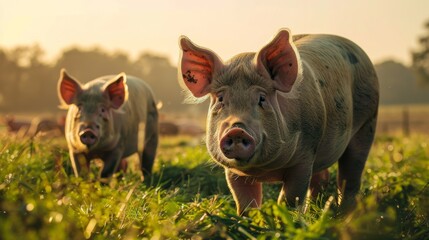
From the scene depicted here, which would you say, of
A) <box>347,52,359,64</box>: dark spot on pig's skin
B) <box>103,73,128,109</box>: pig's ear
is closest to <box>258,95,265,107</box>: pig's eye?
<box>347,52,359,64</box>: dark spot on pig's skin

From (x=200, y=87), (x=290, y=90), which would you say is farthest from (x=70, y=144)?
(x=290, y=90)

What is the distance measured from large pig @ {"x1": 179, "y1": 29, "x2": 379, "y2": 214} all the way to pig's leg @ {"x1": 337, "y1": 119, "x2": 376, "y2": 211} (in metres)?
0.42

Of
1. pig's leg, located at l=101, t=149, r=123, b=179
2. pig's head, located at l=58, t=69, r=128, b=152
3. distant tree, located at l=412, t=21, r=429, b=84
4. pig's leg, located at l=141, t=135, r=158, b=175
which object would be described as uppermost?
pig's head, located at l=58, t=69, r=128, b=152

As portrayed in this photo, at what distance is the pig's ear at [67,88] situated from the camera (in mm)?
7195

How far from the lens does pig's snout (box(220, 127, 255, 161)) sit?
3.54 meters

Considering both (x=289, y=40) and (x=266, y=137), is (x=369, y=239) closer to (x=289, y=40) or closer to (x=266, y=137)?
(x=266, y=137)

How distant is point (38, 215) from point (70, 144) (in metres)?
4.31

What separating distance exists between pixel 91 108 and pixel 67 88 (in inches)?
16.6

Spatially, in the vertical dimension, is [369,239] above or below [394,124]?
above

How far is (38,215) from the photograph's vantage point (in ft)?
9.11

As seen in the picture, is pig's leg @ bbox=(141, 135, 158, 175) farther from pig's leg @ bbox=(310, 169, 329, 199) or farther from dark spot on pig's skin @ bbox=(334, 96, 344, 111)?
dark spot on pig's skin @ bbox=(334, 96, 344, 111)

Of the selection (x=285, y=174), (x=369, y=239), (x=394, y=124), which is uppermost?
(x=369, y=239)

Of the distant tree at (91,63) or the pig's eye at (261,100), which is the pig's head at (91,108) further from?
the distant tree at (91,63)

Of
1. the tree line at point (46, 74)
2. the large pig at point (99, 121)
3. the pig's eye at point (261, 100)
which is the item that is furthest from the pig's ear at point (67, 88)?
the tree line at point (46, 74)
